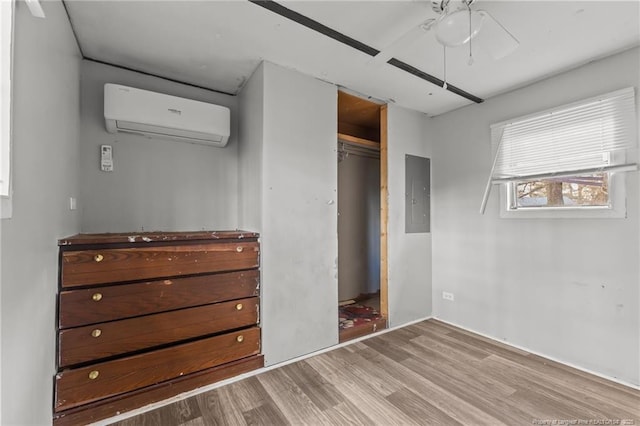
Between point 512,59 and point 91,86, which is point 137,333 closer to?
point 91,86

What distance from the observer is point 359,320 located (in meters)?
2.85

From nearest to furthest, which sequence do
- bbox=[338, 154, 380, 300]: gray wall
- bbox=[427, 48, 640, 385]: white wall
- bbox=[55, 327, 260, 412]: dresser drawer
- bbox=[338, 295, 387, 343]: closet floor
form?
bbox=[55, 327, 260, 412]: dresser drawer < bbox=[427, 48, 640, 385]: white wall < bbox=[338, 295, 387, 343]: closet floor < bbox=[338, 154, 380, 300]: gray wall

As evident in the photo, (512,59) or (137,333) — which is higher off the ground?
(512,59)

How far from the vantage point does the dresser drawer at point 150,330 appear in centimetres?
154

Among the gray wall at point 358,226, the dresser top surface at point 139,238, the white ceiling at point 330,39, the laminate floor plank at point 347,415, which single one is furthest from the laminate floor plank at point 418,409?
the white ceiling at point 330,39

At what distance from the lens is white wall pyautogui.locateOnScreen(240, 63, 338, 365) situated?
214 cm

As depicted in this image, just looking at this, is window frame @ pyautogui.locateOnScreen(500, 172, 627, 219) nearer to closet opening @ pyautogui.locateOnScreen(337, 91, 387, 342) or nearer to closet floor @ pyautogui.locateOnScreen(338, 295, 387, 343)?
closet opening @ pyautogui.locateOnScreen(337, 91, 387, 342)

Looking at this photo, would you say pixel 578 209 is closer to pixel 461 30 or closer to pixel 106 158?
pixel 461 30

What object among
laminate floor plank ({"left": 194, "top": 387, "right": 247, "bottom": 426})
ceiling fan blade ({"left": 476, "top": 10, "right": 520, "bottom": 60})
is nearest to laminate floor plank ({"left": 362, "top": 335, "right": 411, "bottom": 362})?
laminate floor plank ({"left": 194, "top": 387, "right": 247, "bottom": 426})

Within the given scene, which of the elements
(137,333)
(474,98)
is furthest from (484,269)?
(137,333)

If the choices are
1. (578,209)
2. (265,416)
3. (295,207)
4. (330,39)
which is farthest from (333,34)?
(265,416)

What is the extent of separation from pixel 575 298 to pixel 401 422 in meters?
1.75

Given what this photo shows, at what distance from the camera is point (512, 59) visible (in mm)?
2084

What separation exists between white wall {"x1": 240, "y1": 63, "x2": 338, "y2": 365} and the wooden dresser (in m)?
0.17
